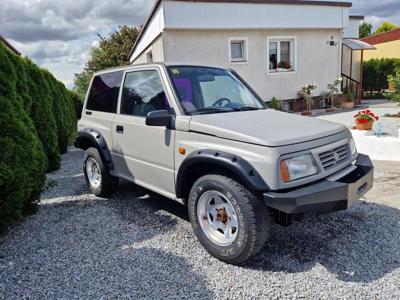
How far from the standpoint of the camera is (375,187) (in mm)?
4871

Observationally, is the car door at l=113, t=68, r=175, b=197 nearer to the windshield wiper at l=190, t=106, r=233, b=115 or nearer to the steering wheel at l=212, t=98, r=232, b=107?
the windshield wiper at l=190, t=106, r=233, b=115

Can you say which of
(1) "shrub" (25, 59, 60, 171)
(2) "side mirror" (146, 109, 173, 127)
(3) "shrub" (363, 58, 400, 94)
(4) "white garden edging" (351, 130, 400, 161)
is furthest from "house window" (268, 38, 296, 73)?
(2) "side mirror" (146, 109, 173, 127)

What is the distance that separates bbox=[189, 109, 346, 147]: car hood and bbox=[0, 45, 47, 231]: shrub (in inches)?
82.5

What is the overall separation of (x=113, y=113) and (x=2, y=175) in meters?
1.62

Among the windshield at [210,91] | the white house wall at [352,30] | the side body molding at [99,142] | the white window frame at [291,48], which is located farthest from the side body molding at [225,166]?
the white house wall at [352,30]

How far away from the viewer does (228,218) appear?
10.1ft

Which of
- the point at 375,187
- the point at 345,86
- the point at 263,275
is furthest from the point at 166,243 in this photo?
the point at 345,86

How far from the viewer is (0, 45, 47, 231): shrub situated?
353 centimetres

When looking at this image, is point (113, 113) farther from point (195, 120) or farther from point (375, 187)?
point (375, 187)

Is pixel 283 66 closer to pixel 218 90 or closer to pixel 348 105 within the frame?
pixel 348 105

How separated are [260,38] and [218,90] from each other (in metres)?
A: 10.4

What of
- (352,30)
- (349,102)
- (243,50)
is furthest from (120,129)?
(352,30)

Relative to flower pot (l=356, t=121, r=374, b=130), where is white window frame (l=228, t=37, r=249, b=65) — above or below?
above

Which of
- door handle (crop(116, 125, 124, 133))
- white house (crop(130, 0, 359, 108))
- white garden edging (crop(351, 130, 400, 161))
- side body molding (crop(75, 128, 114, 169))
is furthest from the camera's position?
white house (crop(130, 0, 359, 108))
